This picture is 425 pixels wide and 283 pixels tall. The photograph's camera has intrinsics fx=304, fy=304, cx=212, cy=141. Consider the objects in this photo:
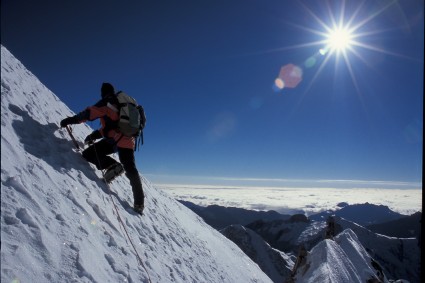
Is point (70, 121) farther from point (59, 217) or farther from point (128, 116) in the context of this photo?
point (59, 217)

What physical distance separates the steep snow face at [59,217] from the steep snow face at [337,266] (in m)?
8.40

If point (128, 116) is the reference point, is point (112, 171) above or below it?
below

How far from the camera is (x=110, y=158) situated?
31.2ft

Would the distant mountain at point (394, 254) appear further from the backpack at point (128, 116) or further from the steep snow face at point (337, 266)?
the backpack at point (128, 116)

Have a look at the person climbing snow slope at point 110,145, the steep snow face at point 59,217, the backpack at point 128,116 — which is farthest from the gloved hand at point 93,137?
the backpack at point 128,116

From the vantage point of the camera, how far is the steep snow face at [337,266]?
55.7 ft

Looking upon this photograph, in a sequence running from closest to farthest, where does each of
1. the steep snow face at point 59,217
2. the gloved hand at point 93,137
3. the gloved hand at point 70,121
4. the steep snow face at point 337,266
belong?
the steep snow face at point 59,217 < the gloved hand at point 70,121 < the gloved hand at point 93,137 < the steep snow face at point 337,266

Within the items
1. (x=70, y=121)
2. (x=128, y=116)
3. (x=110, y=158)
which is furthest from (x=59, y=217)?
(x=128, y=116)

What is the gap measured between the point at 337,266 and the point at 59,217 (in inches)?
684

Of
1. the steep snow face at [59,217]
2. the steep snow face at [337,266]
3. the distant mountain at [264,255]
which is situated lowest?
the distant mountain at [264,255]

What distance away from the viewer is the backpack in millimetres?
9156

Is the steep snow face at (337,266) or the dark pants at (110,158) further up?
the dark pants at (110,158)

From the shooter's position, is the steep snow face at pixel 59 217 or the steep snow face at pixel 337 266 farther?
the steep snow face at pixel 337 266

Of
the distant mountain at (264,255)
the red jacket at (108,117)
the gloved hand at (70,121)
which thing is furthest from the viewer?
the distant mountain at (264,255)
